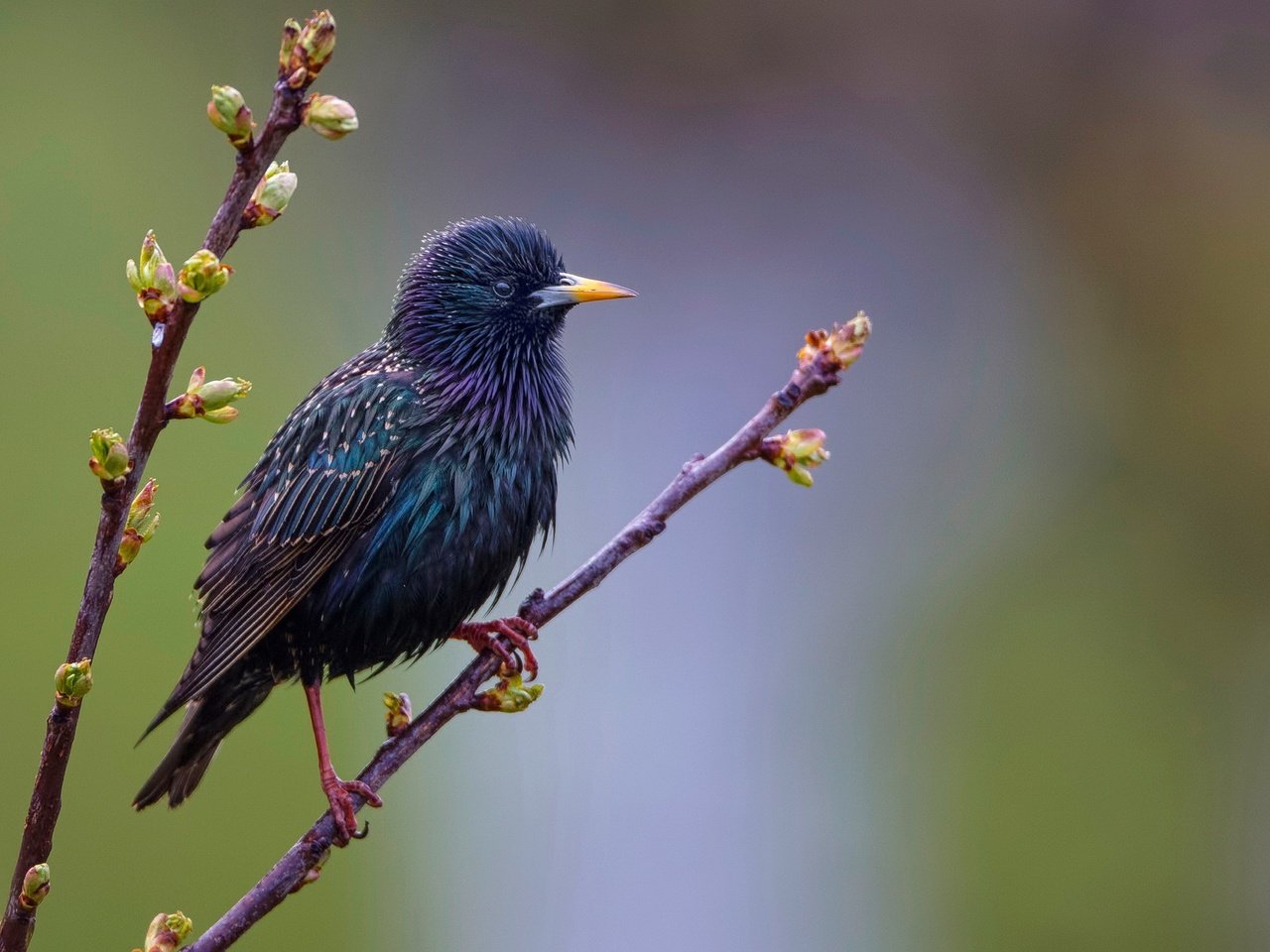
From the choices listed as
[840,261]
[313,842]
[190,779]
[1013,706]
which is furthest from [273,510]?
[840,261]

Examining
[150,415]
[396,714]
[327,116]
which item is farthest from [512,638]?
[327,116]

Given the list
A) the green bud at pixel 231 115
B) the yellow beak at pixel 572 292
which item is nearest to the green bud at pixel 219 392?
the green bud at pixel 231 115

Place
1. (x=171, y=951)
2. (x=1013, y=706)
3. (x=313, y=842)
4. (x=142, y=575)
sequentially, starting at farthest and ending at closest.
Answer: (x=1013, y=706)
(x=142, y=575)
(x=313, y=842)
(x=171, y=951)

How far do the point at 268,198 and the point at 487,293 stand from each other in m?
1.44

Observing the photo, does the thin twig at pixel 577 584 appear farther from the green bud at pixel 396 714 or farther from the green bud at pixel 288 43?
the green bud at pixel 288 43

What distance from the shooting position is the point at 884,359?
20.6 ft

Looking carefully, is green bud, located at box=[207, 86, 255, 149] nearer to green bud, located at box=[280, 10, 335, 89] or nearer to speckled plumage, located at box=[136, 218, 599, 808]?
green bud, located at box=[280, 10, 335, 89]

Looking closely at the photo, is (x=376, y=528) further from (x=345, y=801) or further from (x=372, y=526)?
(x=345, y=801)

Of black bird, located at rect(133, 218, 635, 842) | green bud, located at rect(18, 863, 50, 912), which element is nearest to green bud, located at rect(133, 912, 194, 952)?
green bud, located at rect(18, 863, 50, 912)

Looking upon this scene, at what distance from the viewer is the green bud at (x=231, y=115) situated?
1.37m

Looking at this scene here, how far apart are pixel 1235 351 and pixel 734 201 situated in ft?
7.78

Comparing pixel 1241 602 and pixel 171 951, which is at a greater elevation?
pixel 1241 602

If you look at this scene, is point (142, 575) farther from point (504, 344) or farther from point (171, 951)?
point (171, 951)

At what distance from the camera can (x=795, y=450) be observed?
70.7 inches
